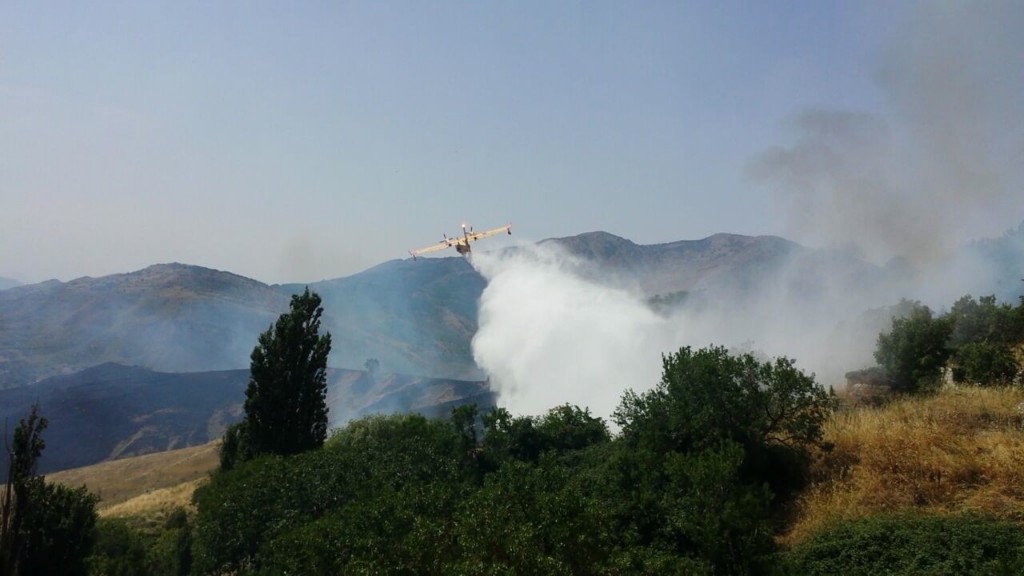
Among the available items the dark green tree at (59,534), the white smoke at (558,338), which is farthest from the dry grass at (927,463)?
the white smoke at (558,338)

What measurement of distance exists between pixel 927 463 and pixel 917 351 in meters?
17.9

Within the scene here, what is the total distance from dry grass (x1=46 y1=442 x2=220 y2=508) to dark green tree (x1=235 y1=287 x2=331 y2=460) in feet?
A: 84.1

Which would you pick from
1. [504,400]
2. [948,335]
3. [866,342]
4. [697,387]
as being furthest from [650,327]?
[697,387]

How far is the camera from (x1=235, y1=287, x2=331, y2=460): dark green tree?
40.2 meters

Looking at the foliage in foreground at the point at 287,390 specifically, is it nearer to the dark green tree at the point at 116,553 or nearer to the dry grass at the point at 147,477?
the dark green tree at the point at 116,553

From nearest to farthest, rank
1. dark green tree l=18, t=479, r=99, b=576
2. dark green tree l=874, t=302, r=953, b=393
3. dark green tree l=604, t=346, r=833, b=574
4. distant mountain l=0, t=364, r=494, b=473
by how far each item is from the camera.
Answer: dark green tree l=604, t=346, r=833, b=574, dark green tree l=18, t=479, r=99, b=576, dark green tree l=874, t=302, r=953, b=393, distant mountain l=0, t=364, r=494, b=473

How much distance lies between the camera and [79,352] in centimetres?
19450

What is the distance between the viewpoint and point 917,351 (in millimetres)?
36875

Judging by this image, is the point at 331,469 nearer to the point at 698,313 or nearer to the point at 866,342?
the point at 866,342

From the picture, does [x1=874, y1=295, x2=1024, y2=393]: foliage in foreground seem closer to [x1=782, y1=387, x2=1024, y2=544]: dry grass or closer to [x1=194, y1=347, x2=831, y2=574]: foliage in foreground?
[x1=782, y1=387, x2=1024, y2=544]: dry grass

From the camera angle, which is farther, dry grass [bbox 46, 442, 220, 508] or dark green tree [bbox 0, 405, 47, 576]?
dry grass [bbox 46, 442, 220, 508]

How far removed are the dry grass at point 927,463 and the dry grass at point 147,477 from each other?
5686cm

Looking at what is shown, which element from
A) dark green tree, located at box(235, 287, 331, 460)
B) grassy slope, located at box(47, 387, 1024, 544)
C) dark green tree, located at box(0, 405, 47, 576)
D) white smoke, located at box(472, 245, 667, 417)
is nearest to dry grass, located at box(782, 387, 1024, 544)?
grassy slope, located at box(47, 387, 1024, 544)

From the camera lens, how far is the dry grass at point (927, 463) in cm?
1994
